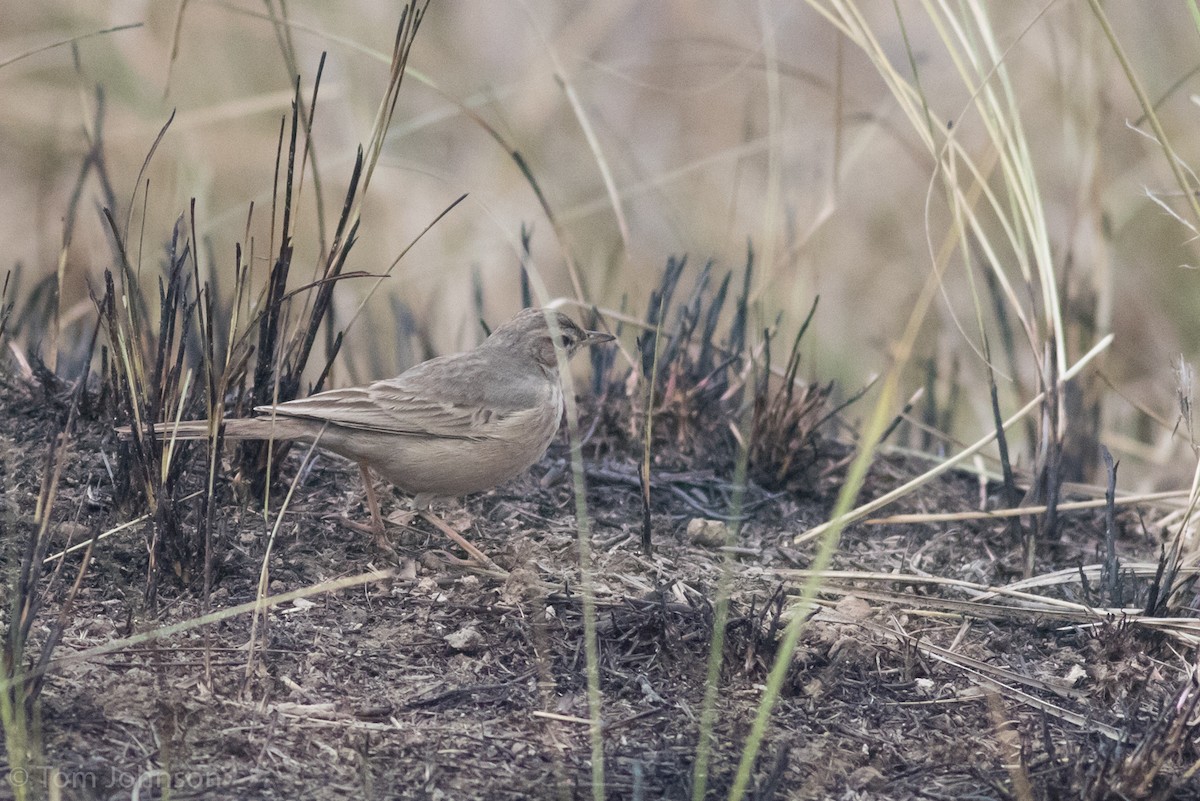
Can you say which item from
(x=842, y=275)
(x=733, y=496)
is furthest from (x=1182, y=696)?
(x=842, y=275)

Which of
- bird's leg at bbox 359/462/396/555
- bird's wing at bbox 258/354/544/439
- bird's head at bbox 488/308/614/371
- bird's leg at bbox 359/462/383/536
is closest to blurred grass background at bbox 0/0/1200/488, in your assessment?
bird's head at bbox 488/308/614/371

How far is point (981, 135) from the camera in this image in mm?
9797

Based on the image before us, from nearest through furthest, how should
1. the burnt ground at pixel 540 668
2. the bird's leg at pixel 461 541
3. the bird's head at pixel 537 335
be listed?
1. the burnt ground at pixel 540 668
2. the bird's leg at pixel 461 541
3. the bird's head at pixel 537 335

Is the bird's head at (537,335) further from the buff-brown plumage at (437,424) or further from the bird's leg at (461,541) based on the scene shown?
the bird's leg at (461,541)

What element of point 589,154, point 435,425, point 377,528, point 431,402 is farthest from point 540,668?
point 589,154

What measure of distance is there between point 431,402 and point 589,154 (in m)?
5.97

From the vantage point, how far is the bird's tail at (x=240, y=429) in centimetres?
356

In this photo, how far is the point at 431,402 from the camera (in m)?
4.37

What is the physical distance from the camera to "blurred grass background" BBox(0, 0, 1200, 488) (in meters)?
8.09

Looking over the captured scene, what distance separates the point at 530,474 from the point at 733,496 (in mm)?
814

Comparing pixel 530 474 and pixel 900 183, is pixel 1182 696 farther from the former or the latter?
pixel 900 183

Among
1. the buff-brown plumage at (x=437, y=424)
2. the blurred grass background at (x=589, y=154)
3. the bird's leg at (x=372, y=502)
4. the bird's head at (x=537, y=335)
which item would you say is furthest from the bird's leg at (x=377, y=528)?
the blurred grass background at (x=589, y=154)

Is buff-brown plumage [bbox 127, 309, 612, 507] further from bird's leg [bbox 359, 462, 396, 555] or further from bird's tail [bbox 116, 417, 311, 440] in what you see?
bird's leg [bbox 359, 462, 396, 555]

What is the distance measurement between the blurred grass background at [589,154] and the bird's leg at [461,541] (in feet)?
10.6
